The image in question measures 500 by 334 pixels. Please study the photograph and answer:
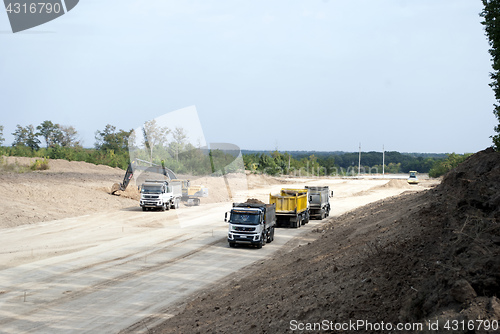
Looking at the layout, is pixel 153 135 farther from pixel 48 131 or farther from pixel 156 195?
pixel 48 131

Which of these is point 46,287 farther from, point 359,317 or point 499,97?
point 499,97

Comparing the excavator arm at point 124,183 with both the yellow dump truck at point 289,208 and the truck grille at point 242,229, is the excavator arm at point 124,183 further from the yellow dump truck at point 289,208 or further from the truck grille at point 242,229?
the truck grille at point 242,229

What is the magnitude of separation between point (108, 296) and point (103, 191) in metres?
37.6

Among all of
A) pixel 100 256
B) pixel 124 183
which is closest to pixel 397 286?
pixel 100 256

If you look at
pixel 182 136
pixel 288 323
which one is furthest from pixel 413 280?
pixel 182 136

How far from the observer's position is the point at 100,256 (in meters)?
25.6

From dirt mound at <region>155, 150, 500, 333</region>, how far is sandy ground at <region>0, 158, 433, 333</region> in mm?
2646

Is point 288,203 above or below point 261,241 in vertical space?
above

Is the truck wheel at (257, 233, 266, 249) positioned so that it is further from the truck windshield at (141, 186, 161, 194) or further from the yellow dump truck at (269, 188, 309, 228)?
the truck windshield at (141, 186, 161, 194)

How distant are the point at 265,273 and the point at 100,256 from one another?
10.4 meters

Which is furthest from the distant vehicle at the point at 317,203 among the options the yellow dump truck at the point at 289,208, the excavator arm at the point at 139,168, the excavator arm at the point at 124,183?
the excavator arm at the point at 124,183

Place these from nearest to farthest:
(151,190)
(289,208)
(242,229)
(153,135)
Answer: (242,229) < (289,208) < (151,190) < (153,135)

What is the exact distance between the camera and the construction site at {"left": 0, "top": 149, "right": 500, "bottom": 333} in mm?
9891

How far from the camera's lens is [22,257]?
2539 cm
